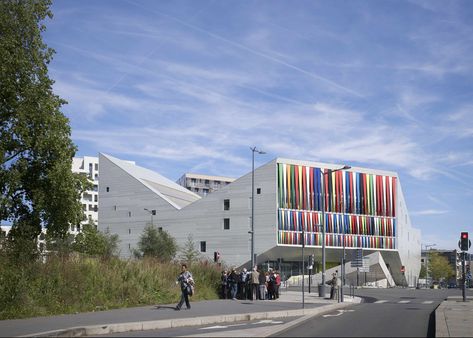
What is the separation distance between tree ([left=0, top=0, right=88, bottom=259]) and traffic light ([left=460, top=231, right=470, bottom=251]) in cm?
1763

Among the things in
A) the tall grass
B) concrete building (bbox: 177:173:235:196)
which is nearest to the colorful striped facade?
the tall grass

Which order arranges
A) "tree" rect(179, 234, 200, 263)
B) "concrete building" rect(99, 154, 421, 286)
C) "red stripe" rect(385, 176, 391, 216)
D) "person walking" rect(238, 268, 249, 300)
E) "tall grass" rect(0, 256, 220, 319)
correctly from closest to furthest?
"tall grass" rect(0, 256, 220, 319), "person walking" rect(238, 268, 249, 300), "tree" rect(179, 234, 200, 263), "concrete building" rect(99, 154, 421, 286), "red stripe" rect(385, 176, 391, 216)

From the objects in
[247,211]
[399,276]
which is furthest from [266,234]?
[399,276]

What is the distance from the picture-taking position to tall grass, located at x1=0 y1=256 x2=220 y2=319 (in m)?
20.1

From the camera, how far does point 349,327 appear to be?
1775 centimetres

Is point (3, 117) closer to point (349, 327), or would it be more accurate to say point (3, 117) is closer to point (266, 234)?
point (349, 327)

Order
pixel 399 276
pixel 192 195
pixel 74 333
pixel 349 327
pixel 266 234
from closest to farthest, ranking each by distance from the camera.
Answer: pixel 74 333, pixel 349 327, pixel 266 234, pixel 399 276, pixel 192 195

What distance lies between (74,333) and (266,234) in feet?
256

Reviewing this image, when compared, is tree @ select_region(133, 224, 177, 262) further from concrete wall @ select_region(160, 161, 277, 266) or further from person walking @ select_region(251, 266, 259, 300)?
person walking @ select_region(251, 266, 259, 300)

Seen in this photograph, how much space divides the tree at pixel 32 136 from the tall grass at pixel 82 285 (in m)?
3.86

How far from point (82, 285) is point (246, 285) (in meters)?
11.4

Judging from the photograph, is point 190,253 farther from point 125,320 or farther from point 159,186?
point 125,320

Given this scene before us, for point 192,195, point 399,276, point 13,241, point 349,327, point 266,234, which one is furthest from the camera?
point 192,195

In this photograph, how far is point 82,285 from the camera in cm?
2312
